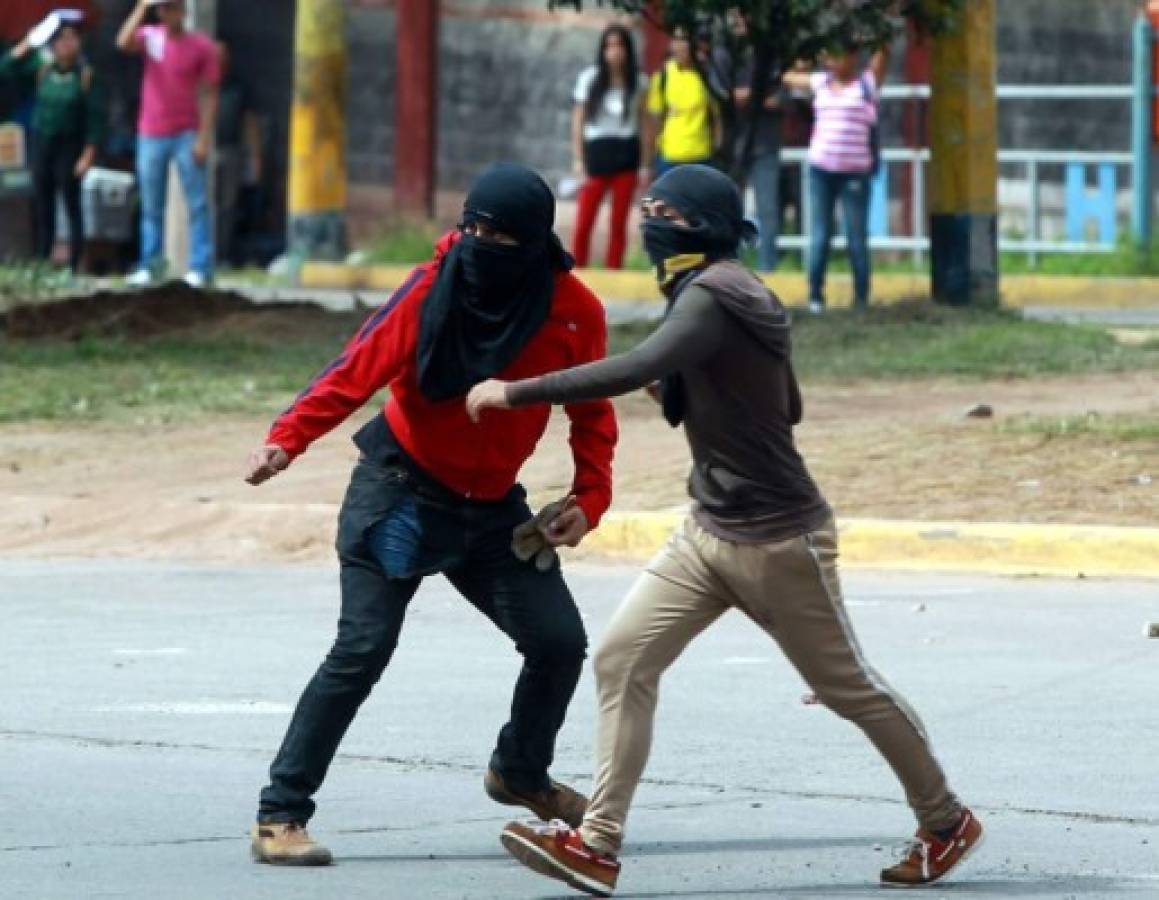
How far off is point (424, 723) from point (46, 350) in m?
10.2

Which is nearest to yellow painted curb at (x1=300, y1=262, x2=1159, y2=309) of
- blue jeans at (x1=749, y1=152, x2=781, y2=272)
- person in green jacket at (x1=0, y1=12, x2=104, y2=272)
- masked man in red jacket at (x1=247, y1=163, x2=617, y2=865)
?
blue jeans at (x1=749, y1=152, x2=781, y2=272)

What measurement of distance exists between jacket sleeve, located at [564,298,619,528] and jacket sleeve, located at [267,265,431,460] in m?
0.38

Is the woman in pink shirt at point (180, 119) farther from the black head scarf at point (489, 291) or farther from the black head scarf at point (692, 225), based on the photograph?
the black head scarf at point (692, 225)

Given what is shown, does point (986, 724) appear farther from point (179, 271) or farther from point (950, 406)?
point (179, 271)

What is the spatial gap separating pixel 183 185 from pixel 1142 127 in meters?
6.71

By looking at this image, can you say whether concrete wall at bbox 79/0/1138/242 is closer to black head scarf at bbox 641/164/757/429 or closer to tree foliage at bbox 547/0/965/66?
tree foliage at bbox 547/0/965/66

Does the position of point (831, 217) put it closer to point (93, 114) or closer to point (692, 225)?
point (93, 114)

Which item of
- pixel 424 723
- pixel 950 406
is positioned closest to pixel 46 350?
pixel 950 406

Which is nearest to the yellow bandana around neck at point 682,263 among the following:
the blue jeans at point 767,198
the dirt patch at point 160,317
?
the dirt patch at point 160,317

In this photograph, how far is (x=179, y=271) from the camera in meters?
26.1

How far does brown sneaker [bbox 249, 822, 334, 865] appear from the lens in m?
7.15

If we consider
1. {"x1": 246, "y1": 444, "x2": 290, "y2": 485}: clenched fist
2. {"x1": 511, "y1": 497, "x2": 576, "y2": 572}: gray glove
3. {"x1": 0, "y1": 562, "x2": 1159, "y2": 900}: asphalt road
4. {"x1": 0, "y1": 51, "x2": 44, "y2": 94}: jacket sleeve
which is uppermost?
{"x1": 0, "y1": 51, "x2": 44, "y2": 94}: jacket sleeve

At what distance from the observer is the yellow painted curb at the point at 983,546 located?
39.6ft

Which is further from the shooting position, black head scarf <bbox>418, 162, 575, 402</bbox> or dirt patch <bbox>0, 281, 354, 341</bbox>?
dirt patch <bbox>0, 281, 354, 341</bbox>
